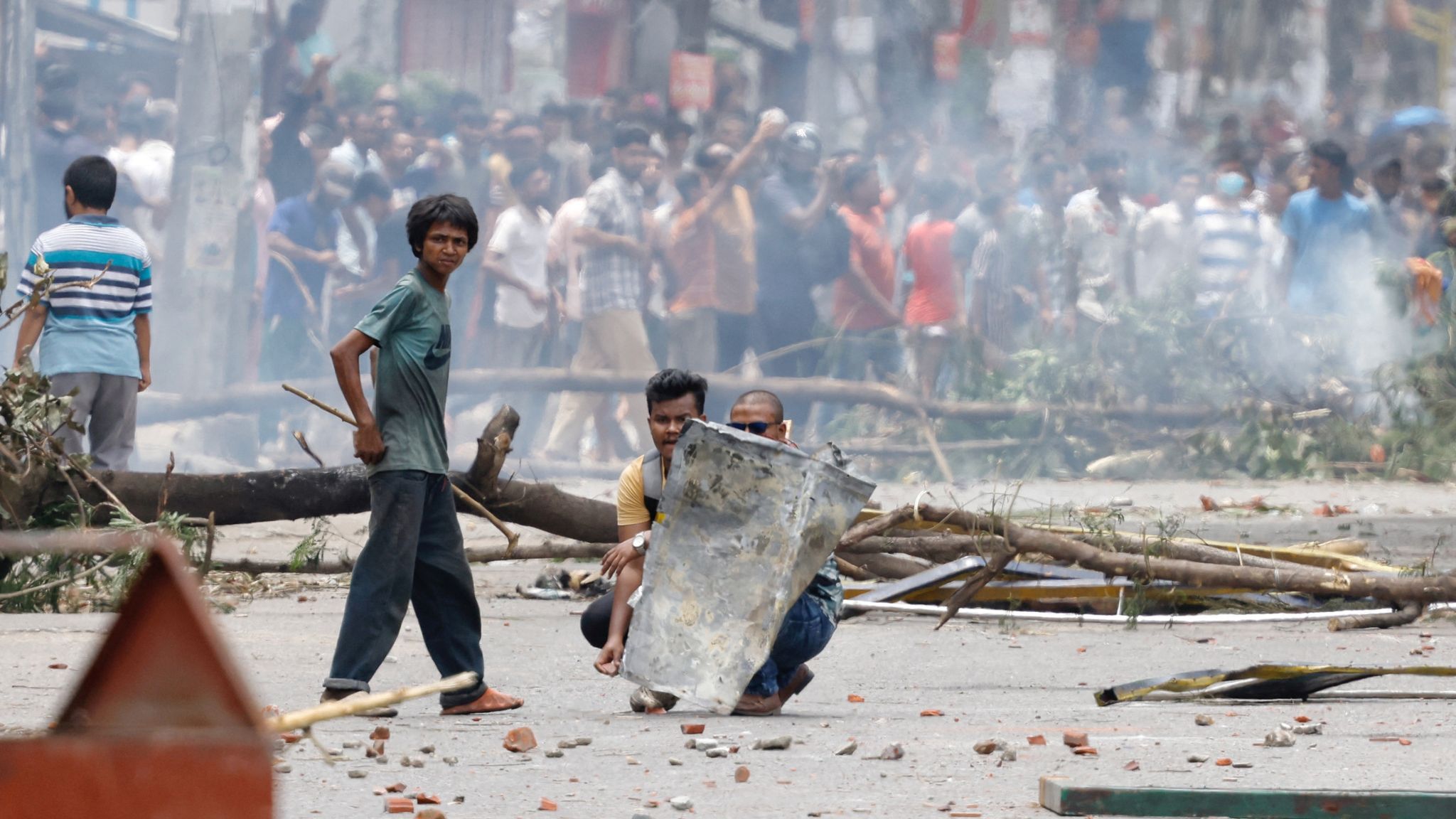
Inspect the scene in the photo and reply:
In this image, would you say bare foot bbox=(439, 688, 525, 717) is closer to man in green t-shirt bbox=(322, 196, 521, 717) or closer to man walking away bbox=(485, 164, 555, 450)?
man in green t-shirt bbox=(322, 196, 521, 717)

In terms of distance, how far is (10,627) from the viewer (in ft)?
18.0

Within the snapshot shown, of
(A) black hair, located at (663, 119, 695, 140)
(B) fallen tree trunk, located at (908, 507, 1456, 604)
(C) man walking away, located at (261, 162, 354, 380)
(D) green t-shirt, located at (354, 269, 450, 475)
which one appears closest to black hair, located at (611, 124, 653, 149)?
(A) black hair, located at (663, 119, 695, 140)

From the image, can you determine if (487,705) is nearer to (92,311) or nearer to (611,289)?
(92,311)

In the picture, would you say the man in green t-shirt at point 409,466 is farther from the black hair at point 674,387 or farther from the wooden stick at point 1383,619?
the wooden stick at point 1383,619

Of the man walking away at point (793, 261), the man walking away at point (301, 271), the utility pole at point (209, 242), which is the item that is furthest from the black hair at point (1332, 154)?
the utility pole at point (209, 242)

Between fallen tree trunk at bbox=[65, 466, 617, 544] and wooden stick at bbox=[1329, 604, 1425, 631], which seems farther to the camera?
fallen tree trunk at bbox=[65, 466, 617, 544]

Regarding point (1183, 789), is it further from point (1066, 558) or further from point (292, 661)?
point (292, 661)

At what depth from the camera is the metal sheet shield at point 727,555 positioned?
4.02 m

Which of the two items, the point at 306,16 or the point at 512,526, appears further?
the point at 306,16

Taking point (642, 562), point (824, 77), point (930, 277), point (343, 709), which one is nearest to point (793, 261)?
point (930, 277)

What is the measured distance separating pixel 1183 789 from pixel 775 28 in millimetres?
12849

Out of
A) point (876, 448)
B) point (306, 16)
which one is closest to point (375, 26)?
point (306, 16)

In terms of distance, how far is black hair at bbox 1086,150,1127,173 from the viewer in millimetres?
14930

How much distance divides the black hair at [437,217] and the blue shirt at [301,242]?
954cm
